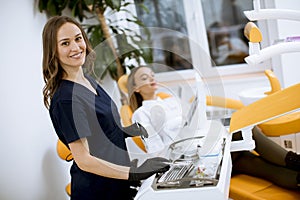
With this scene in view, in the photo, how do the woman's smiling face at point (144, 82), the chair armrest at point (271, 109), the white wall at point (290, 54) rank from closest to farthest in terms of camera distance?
the chair armrest at point (271, 109) → the woman's smiling face at point (144, 82) → the white wall at point (290, 54)

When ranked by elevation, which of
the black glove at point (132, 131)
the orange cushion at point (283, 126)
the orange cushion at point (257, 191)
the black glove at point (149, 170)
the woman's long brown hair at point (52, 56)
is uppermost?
the woman's long brown hair at point (52, 56)

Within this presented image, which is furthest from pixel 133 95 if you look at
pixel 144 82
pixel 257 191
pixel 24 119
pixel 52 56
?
pixel 52 56

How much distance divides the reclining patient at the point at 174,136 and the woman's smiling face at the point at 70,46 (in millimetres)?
754

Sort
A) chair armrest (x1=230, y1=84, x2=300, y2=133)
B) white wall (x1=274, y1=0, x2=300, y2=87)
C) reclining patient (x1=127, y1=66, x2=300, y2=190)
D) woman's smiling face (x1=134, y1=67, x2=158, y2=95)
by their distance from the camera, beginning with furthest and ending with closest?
white wall (x1=274, y1=0, x2=300, y2=87) → woman's smiling face (x1=134, y1=67, x2=158, y2=95) → reclining patient (x1=127, y1=66, x2=300, y2=190) → chair armrest (x1=230, y1=84, x2=300, y2=133)

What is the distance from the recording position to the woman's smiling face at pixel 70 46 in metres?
1.33

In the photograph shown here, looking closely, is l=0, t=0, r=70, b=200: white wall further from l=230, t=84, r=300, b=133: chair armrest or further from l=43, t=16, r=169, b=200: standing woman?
l=230, t=84, r=300, b=133: chair armrest

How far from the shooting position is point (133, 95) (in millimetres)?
2502

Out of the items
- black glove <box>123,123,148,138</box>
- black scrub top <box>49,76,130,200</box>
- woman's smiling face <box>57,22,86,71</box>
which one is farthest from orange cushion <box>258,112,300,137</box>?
woman's smiling face <box>57,22,86,71</box>

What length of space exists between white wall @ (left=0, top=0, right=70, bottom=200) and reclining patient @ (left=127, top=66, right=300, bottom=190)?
1.78 feet

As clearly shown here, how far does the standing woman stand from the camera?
1.29 meters

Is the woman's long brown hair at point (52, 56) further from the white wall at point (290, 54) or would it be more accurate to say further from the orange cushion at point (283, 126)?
the white wall at point (290, 54)

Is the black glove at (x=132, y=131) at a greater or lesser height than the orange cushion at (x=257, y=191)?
greater

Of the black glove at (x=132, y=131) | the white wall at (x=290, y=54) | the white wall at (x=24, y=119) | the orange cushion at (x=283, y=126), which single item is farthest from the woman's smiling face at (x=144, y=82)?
the white wall at (x=290, y=54)

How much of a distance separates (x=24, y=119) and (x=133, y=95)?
0.77 meters
